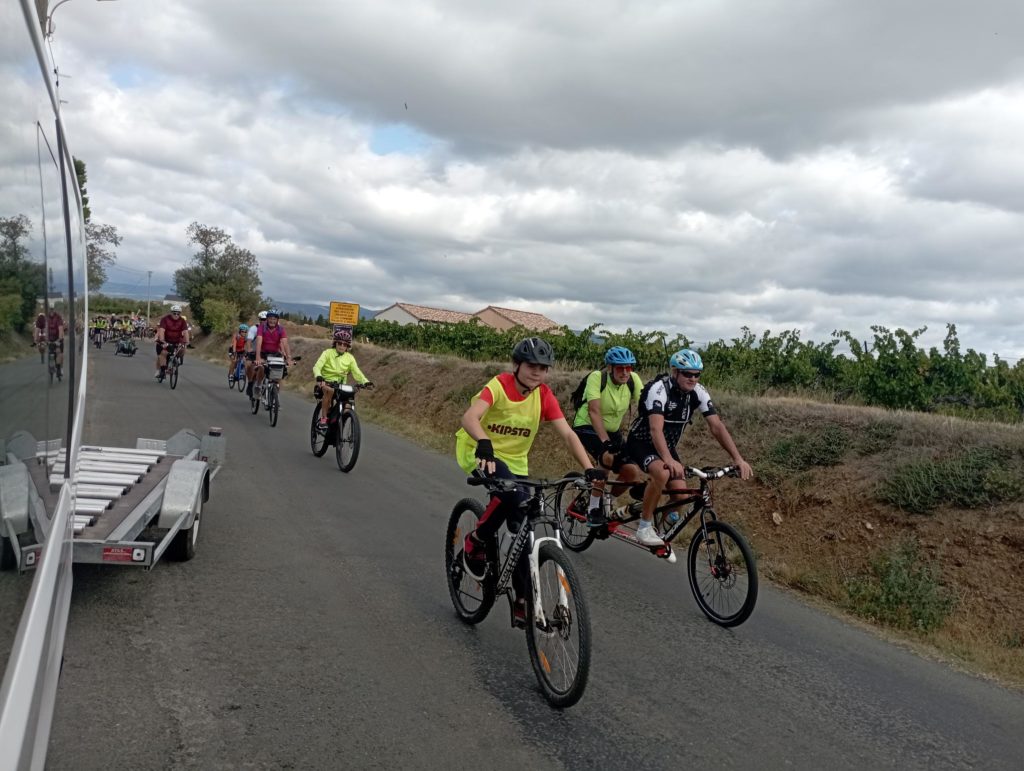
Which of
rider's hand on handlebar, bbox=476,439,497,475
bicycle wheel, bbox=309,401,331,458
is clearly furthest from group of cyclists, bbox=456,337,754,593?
bicycle wheel, bbox=309,401,331,458

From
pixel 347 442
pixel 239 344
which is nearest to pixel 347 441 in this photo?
pixel 347 442

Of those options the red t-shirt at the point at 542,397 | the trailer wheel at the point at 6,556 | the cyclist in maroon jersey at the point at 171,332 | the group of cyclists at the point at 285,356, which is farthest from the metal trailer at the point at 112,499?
the cyclist in maroon jersey at the point at 171,332

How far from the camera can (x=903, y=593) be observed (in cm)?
747

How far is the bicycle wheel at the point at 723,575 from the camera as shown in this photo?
6066 millimetres

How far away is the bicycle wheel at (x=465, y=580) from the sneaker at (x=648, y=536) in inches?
72.6

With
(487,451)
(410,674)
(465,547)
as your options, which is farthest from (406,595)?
(487,451)

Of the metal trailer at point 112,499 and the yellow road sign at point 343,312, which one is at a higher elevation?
the yellow road sign at point 343,312

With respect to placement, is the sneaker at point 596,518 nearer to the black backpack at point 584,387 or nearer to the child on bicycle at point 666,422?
the child on bicycle at point 666,422

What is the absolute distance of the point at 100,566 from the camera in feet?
19.3

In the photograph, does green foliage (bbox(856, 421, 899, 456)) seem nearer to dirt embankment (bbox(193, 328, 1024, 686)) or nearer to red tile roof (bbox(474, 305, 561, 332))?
dirt embankment (bbox(193, 328, 1024, 686))

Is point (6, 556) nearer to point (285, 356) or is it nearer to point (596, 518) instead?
point (596, 518)

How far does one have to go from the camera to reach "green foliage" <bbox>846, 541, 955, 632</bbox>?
7.20 metres

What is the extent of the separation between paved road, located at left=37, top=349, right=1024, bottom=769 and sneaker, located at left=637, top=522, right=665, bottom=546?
0.38m

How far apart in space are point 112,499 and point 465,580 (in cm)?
239
